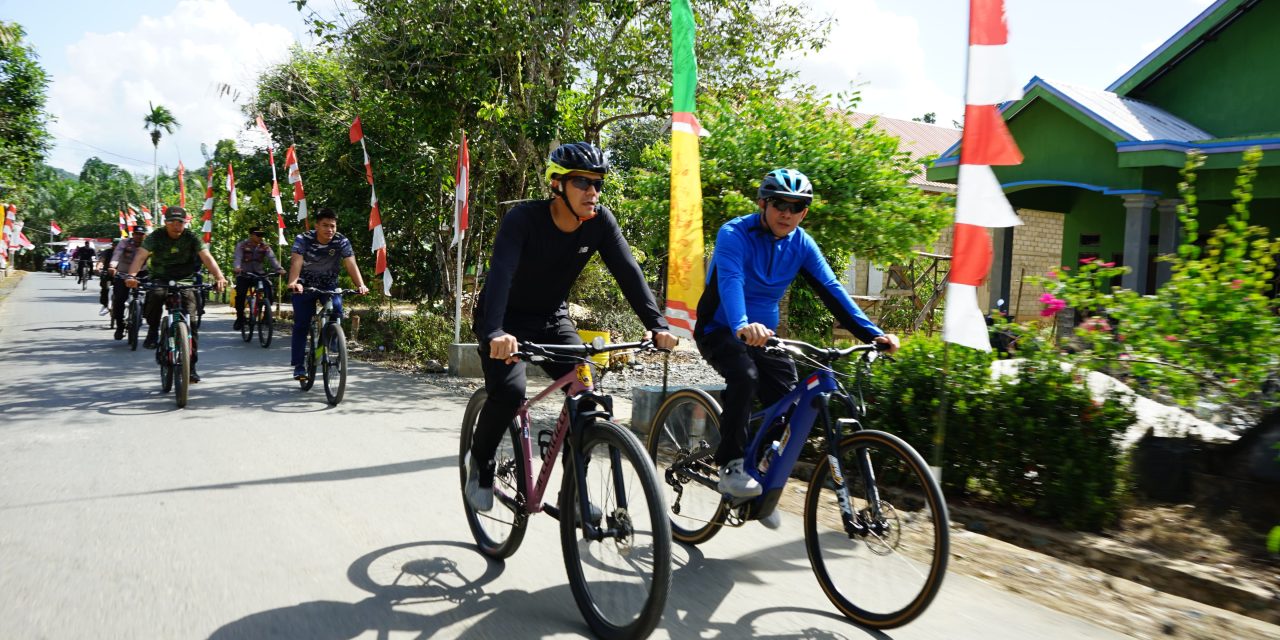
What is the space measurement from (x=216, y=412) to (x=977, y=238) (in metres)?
6.82

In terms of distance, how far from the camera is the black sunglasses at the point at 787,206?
438 cm

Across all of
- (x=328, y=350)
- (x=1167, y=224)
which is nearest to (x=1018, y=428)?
(x=328, y=350)

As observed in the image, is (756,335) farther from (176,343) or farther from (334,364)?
(176,343)

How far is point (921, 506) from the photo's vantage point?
352cm

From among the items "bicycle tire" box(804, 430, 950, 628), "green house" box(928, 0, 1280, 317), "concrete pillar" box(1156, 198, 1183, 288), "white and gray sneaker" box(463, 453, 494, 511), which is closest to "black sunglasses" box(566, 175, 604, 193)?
"white and gray sneaker" box(463, 453, 494, 511)

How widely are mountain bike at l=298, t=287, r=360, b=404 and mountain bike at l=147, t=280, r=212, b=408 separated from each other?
1144 millimetres

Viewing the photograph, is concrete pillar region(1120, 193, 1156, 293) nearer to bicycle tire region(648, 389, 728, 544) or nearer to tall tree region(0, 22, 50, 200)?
bicycle tire region(648, 389, 728, 544)

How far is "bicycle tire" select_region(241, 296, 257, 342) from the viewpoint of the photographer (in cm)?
1495

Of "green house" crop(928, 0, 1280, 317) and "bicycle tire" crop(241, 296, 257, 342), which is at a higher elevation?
"green house" crop(928, 0, 1280, 317)

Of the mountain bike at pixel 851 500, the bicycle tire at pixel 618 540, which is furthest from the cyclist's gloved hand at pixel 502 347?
the mountain bike at pixel 851 500

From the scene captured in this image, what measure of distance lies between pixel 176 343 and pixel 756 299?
21.3 ft

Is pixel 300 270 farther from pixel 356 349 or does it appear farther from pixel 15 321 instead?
pixel 15 321

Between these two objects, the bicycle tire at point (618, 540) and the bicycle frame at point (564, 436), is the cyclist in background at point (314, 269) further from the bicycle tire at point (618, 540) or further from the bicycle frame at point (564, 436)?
the bicycle tire at point (618, 540)

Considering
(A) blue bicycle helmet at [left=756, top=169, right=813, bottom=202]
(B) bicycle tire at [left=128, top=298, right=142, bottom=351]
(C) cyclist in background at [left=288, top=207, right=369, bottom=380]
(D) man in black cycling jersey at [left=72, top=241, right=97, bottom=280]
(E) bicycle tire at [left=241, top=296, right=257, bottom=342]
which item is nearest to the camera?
(A) blue bicycle helmet at [left=756, top=169, right=813, bottom=202]
